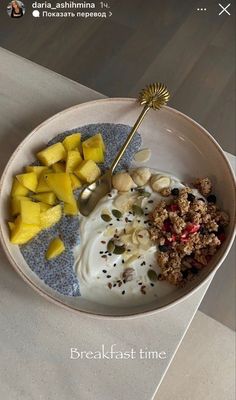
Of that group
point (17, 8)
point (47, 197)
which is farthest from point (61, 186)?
point (17, 8)

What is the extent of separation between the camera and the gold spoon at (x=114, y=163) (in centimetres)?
91

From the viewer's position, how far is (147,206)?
0.88 meters

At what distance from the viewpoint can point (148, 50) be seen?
6.09 feet

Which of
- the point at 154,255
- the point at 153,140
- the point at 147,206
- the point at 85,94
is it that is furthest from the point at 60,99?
the point at 154,255

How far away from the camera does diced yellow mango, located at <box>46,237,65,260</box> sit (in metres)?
0.81

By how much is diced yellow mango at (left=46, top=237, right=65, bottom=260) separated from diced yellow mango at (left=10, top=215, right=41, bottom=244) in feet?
0.14

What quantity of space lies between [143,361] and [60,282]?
21 centimetres

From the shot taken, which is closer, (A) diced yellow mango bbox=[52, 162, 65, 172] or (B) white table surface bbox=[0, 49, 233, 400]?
(B) white table surface bbox=[0, 49, 233, 400]

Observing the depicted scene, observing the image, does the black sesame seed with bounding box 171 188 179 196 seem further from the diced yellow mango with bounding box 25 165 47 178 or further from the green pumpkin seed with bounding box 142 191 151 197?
the diced yellow mango with bounding box 25 165 47 178

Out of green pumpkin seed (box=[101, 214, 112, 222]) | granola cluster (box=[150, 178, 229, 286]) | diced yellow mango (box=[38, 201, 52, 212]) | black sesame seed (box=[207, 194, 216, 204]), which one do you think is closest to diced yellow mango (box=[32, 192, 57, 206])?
diced yellow mango (box=[38, 201, 52, 212])

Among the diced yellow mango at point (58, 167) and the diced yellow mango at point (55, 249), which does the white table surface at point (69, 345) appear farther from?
the diced yellow mango at point (58, 167)

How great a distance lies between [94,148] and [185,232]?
27 centimetres

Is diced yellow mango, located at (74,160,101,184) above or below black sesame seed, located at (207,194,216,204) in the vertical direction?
below

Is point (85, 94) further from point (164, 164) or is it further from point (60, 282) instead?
point (60, 282)
